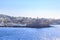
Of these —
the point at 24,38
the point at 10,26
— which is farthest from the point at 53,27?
the point at 10,26

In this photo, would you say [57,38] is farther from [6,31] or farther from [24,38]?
[6,31]

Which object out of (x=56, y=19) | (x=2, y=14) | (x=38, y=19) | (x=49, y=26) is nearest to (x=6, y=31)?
(x=2, y=14)

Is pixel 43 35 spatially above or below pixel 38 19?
below

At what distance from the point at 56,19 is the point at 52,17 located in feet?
0.40

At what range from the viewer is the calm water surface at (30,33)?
349 cm

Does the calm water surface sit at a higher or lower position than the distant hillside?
lower

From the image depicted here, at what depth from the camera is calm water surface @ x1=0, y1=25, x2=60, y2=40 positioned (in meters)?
3.49

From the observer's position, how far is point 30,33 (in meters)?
3.57

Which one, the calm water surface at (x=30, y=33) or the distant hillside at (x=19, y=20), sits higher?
the distant hillside at (x=19, y=20)

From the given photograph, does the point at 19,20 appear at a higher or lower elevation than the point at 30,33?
higher

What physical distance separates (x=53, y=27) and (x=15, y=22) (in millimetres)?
1051

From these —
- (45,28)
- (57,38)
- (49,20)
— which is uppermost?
(49,20)

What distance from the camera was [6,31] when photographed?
3.58m

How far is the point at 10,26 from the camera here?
3531 mm
